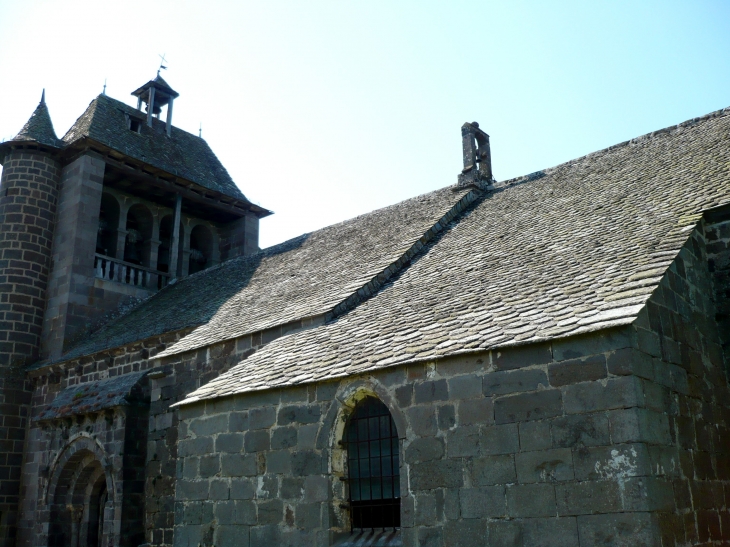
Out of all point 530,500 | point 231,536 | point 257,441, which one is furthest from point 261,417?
point 530,500

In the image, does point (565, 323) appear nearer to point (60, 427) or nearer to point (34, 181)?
point (60, 427)

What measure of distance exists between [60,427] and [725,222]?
13670 mm

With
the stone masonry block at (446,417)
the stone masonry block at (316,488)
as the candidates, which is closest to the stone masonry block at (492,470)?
the stone masonry block at (446,417)

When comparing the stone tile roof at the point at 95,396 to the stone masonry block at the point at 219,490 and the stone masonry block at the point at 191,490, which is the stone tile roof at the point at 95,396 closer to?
the stone masonry block at the point at 191,490

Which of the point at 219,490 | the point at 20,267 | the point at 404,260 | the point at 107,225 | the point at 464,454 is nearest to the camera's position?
the point at 464,454

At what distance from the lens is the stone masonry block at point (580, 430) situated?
269 inches

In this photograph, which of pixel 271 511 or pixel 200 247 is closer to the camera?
pixel 271 511

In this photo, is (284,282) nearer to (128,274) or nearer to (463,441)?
(128,274)

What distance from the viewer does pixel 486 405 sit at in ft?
25.1

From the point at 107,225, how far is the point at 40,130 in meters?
3.31

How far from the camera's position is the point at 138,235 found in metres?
21.7

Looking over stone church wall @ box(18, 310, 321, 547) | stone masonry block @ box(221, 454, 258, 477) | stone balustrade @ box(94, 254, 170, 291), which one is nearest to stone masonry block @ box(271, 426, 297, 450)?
stone masonry block @ box(221, 454, 258, 477)

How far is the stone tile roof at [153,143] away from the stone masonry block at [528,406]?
15.8 m

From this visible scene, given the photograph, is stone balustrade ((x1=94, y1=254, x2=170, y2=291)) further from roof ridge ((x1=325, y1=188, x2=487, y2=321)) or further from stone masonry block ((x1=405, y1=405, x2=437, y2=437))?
stone masonry block ((x1=405, y1=405, x2=437, y2=437))
